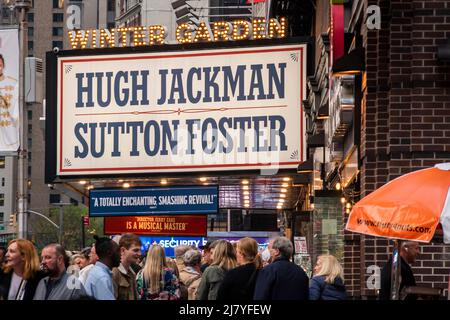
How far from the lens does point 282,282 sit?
12898 mm

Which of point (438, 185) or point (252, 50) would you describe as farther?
point (252, 50)

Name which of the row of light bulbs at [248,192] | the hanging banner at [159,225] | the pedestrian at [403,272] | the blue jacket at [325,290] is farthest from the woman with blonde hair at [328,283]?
the hanging banner at [159,225]

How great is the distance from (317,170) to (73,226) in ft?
424

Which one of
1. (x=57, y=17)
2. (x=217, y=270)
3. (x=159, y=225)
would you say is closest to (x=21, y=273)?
(x=217, y=270)

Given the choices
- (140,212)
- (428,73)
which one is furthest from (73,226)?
(428,73)

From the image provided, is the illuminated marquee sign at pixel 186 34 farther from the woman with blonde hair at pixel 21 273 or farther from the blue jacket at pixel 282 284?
the woman with blonde hair at pixel 21 273

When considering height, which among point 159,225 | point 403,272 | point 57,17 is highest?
point 57,17

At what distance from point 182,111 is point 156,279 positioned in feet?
43.8

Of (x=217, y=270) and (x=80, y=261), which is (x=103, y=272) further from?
(x=80, y=261)

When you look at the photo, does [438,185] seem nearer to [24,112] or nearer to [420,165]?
[420,165]

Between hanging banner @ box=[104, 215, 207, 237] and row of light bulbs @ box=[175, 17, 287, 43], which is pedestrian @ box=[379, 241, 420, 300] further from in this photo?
hanging banner @ box=[104, 215, 207, 237]

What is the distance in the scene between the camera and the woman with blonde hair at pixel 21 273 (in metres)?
10.7

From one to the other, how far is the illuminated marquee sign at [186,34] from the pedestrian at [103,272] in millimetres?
15962
